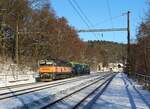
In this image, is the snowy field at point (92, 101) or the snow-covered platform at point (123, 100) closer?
the snowy field at point (92, 101)

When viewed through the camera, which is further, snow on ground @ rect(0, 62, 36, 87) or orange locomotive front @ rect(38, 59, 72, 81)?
orange locomotive front @ rect(38, 59, 72, 81)

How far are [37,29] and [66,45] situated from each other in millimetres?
28362

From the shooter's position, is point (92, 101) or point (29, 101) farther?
point (92, 101)

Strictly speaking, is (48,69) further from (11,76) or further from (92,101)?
(92,101)

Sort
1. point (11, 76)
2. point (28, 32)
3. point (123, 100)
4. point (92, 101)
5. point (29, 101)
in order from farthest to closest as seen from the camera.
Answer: point (28, 32)
point (11, 76)
point (123, 100)
point (92, 101)
point (29, 101)

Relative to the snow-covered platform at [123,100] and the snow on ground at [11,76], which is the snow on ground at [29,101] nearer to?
the snow-covered platform at [123,100]

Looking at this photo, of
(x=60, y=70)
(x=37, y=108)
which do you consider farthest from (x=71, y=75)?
(x=37, y=108)

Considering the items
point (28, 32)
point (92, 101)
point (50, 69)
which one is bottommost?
point (92, 101)

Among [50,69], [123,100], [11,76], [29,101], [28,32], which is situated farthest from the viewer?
[28,32]

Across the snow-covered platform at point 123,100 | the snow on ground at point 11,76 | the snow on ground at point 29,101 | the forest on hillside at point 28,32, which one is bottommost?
the snow-covered platform at point 123,100

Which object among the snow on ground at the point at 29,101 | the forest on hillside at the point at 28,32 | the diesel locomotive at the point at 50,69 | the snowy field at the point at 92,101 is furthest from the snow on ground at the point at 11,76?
the snow on ground at the point at 29,101

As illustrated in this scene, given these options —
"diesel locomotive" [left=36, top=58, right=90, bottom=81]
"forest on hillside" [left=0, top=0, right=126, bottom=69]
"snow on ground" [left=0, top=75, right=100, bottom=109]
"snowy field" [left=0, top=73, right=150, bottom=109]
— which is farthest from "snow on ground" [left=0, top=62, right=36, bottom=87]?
"snow on ground" [left=0, top=75, right=100, bottom=109]

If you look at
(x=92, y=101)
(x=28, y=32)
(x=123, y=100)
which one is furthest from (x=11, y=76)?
(x=123, y=100)

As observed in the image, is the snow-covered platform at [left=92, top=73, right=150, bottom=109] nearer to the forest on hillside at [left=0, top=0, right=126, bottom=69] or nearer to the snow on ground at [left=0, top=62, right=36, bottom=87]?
the snow on ground at [left=0, top=62, right=36, bottom=87]
